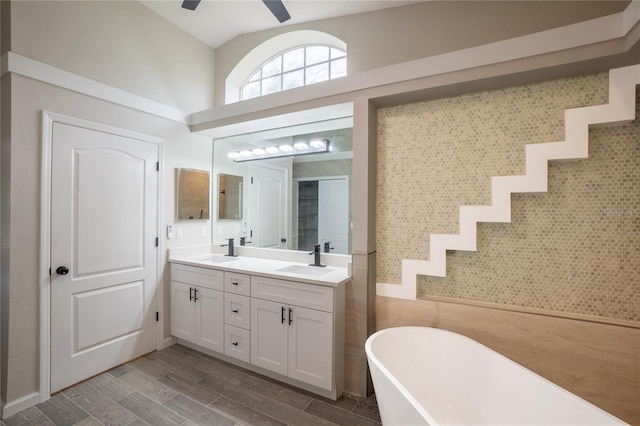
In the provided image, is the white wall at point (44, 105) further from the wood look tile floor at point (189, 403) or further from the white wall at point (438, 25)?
the white wall at point (438, 25)

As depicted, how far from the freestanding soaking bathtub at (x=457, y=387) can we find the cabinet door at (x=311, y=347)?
1.50ft

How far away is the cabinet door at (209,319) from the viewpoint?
246 cm

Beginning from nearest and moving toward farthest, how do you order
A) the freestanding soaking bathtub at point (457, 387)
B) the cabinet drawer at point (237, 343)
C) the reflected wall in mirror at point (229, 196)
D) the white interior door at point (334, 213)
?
the freestanding soaking bathtub at point (457, 387) < the cabinet drawer at point (237, 343) < the white interior door at point (334, 213) < the reflected wall in mirror at point (229, 196)

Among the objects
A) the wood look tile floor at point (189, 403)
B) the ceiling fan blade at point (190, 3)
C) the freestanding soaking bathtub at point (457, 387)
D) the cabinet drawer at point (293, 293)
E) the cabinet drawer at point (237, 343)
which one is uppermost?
the ceiling fan blade at point (190, 3)

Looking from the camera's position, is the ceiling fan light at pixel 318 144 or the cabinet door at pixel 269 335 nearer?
the cabinet door at pixel 269 335

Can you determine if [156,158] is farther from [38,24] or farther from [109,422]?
[109,422]

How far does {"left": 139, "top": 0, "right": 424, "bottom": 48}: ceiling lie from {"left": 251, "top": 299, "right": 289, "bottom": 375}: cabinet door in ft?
8.50

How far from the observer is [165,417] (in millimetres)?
1850

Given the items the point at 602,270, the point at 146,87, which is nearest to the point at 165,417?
the point at 146,87

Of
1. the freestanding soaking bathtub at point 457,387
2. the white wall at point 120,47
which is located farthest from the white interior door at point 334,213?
the white wall at point 120,47

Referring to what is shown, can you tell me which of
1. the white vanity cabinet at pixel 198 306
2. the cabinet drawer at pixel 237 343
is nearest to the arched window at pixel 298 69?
the white vanity cabinet at pixel 198 306

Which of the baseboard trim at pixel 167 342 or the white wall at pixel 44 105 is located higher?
the white wall at pixel 44 105

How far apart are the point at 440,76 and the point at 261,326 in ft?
7.69

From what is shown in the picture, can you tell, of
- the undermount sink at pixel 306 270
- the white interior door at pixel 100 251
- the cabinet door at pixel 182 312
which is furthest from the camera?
the cabinet door at pixel 182 312
